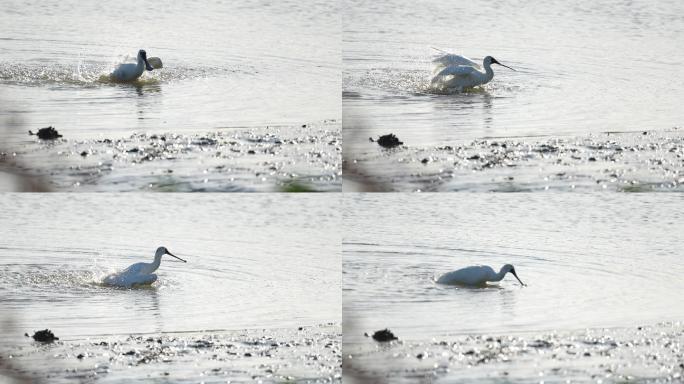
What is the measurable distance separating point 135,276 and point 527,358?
9.03 ft

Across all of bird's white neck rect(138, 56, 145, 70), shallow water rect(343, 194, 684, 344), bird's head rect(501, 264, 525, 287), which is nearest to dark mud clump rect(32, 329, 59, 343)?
shallow water rect(343, 194, 684, 344)

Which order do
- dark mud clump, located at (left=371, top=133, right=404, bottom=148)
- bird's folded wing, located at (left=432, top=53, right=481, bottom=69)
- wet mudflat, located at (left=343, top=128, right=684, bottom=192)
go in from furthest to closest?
bird's folded wing, located at (left=432, top=53, right=481, bottom=69), dark mud clump, located at (left=371, top=133, right=404, bottom=148), wet mudflat, located at (left=343, top=128, right=684, bottom=192)

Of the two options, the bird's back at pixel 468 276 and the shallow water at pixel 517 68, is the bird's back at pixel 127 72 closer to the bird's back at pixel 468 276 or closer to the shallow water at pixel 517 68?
the shallow water at pixel 517 68

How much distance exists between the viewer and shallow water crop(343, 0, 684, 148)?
9766mm

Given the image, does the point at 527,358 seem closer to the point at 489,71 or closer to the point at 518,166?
the point at 518,166

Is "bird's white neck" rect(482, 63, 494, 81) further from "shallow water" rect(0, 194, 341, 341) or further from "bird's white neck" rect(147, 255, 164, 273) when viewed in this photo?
"bird's white neck" rect(147, 255, 164, 273)

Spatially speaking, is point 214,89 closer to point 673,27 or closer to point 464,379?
point 464,379

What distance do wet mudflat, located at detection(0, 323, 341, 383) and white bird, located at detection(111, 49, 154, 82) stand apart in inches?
121

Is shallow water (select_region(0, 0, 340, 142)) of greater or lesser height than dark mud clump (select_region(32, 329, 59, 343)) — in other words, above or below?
above

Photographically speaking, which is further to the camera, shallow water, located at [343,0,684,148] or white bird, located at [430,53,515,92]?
white bird, located at [430,53,515,92]

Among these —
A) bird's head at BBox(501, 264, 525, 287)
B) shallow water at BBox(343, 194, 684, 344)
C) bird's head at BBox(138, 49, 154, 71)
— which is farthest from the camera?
bird's head at BBox(138, 49, 154, 71)

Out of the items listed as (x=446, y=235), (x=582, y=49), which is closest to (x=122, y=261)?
(x=446, y=235)

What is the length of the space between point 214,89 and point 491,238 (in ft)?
7.36

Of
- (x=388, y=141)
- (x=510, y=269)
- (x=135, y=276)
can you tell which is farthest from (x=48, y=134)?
(x=510, y=269)
